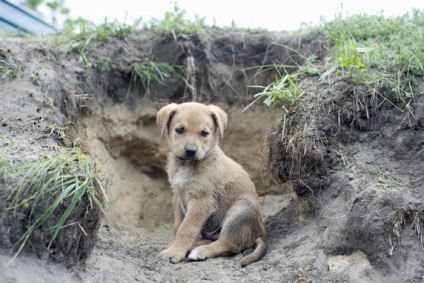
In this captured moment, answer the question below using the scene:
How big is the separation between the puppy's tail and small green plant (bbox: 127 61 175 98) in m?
3.22

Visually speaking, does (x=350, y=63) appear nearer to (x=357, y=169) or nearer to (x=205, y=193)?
(x=357, y=169)

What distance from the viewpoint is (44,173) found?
421cm

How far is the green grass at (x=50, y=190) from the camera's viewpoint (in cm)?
408

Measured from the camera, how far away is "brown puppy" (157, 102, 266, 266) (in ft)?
19.5

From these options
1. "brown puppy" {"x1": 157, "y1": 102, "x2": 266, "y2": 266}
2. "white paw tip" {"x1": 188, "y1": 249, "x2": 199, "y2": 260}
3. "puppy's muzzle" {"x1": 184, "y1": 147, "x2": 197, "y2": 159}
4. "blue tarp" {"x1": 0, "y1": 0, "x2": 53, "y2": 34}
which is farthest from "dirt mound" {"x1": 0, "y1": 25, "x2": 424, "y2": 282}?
"blue tarp" {"x1": 0, "y1": 0, "x2": 53, "y2": 34}

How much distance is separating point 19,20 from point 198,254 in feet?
17.2

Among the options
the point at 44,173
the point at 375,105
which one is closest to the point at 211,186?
the point at 375,105

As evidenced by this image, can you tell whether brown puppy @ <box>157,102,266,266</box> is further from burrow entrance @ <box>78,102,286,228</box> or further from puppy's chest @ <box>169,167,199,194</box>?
burrow entrance @ <box>78,102,286,228</box>

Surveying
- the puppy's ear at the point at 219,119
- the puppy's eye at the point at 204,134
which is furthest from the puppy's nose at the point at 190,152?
the puppy's ear at the point at 219,119

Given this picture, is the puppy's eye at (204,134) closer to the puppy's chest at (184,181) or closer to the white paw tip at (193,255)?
the puppy's chest at (184,181)

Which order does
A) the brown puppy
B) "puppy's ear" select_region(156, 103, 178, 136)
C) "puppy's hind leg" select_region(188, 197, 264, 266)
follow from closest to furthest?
"puppy's hind leg" select_region(188, 197, 264, 266) < the brown puppy < "puppy's ear" select_region(156, 103, 178, 136)

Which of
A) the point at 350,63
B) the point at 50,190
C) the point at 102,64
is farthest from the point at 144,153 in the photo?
the point at 50,190

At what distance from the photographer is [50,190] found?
163 inches

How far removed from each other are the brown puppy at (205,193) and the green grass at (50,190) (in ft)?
5.71
